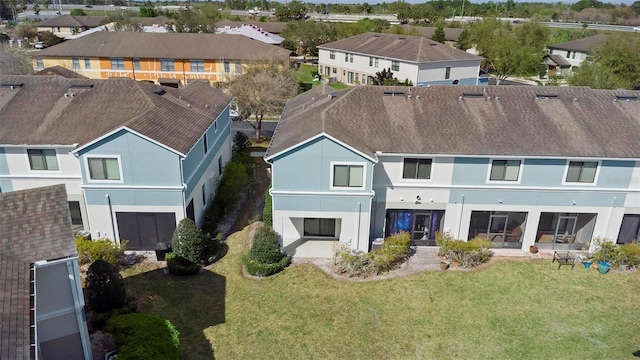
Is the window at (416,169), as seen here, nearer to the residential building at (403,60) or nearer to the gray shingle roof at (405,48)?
the residential building at (403,60)

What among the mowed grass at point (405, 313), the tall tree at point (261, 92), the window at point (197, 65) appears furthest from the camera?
the window at point (197, 65)

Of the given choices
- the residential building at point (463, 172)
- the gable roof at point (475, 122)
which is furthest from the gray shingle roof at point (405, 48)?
the residential building at point (463, 172)

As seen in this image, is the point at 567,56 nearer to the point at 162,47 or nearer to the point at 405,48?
the point at 405,48

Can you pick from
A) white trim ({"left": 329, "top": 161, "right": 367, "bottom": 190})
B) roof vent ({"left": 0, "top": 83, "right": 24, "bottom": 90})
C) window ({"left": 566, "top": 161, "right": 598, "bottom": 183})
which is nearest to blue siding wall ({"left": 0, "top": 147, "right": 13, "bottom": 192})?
roof vent ({"left": 0, "top": 83, "right": 24, "bottom": 90})

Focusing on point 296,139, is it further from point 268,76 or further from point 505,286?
point 268,76

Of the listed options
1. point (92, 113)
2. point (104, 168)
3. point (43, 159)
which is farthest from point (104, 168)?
point (92, 113)

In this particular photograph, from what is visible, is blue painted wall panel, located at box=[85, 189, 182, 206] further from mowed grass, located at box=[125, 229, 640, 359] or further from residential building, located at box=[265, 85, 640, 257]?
residential building, located at box=[265, 85, 640, 257]

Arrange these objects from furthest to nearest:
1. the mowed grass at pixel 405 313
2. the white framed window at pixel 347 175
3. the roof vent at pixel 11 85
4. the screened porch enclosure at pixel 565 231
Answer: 1. the roof vent at pixel 11 85
2. the screened porch enclosure at pixel 565 231
3. the white framed window at pixel 347 175
4. the mowed grass at pixel 405 313

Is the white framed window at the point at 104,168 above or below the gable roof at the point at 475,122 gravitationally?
below
